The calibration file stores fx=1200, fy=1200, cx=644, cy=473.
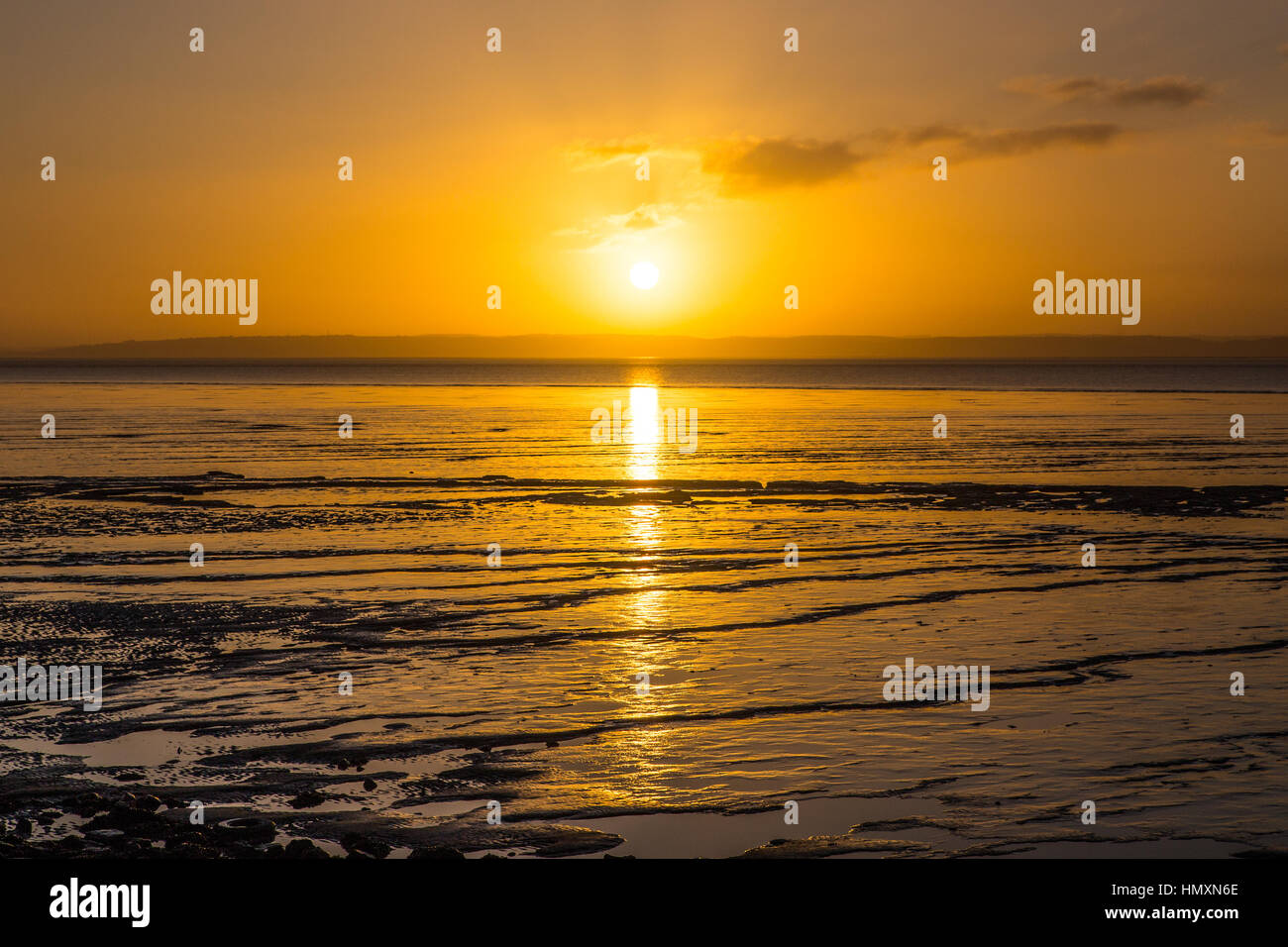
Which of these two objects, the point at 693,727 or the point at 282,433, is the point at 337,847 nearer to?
the point at 693,727

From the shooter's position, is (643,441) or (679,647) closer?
(679,647)

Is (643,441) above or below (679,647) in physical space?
above

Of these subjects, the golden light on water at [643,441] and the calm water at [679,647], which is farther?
the golden light on water at [643,441]

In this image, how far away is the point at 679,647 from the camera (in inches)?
571

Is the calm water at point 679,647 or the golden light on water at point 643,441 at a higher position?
the golden light on water at point 643,441

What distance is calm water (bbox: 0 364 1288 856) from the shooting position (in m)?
9.48

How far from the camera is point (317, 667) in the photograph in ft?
43.8

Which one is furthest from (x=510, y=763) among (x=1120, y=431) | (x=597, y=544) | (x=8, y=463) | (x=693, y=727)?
(x=1120, y=431)

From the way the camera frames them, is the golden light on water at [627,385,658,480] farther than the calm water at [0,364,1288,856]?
Yes

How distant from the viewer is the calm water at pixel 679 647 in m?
9.48

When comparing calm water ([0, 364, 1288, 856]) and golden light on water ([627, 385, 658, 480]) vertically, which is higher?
golden light on water ([627, 385, 658, 480])
